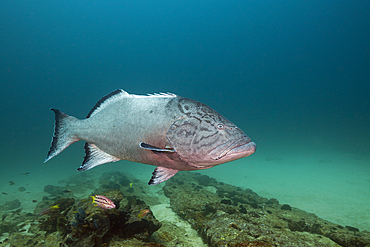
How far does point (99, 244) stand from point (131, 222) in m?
0.68

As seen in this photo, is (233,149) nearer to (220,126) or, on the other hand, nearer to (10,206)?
(220,126)

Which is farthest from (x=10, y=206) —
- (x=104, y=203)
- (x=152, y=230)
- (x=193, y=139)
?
(x=193, y=139)

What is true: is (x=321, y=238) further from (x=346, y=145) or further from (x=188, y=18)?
(x=188, y=18)

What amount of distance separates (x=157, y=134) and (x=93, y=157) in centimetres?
75

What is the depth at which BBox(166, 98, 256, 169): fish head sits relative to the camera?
41.7 inches

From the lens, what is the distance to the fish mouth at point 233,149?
3.46ft

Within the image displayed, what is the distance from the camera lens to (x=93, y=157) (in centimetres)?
153

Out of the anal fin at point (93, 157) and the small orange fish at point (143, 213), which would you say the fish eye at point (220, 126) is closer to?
the anal fin at point (93, 157)

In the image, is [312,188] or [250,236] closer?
[250,236]

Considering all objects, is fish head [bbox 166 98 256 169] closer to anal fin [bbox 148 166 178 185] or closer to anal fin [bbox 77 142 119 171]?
anal fin [bbox 148 166 178 185]

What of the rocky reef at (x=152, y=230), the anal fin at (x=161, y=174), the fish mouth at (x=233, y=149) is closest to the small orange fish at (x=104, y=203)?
the rocky reef at (x=152, y=230)

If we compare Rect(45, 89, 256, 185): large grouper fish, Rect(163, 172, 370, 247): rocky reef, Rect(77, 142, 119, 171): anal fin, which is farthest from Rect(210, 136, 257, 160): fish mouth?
Rect(163, 172, 370, 247): rocky reef

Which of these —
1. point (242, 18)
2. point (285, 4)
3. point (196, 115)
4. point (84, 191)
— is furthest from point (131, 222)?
point (242, 18)

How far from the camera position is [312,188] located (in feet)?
43.4
